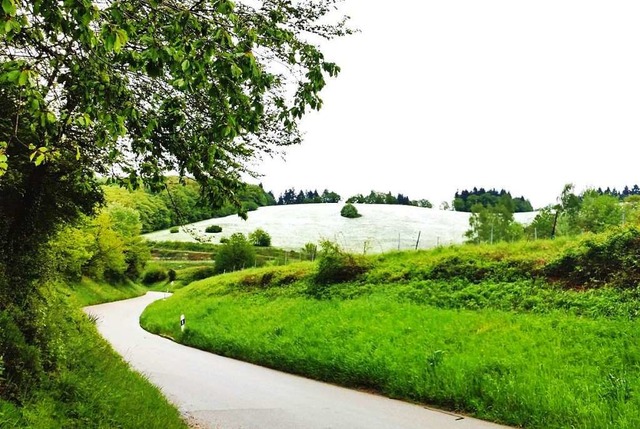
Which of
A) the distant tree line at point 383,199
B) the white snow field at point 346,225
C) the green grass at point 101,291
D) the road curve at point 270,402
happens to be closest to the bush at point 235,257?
the white snow field at point 346,225

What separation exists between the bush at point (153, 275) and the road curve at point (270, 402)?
67.4 metres

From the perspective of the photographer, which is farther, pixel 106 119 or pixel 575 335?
pixel 575 335

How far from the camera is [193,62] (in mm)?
3252

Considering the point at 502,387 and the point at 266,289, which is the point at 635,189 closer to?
the point at 266,289

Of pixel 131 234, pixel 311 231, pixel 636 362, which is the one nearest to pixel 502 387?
pixel 636 362

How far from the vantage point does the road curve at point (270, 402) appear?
27.5ft

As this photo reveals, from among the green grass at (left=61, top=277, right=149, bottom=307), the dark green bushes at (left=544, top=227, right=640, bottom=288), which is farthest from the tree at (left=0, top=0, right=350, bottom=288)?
the green grass at (left=61, top=277, right=149, bottom=307)

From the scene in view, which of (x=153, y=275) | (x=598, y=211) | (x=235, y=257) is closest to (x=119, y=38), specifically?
(x=235, y=257)

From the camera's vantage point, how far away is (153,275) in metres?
80.2

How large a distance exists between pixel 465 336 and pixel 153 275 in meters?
74.8

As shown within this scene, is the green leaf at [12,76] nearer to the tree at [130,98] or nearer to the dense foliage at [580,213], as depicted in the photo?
the tree at [130,98]

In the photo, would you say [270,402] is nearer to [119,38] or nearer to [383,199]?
[119,38]

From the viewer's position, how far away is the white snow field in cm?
7872

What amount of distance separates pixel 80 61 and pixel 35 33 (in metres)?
0.46
